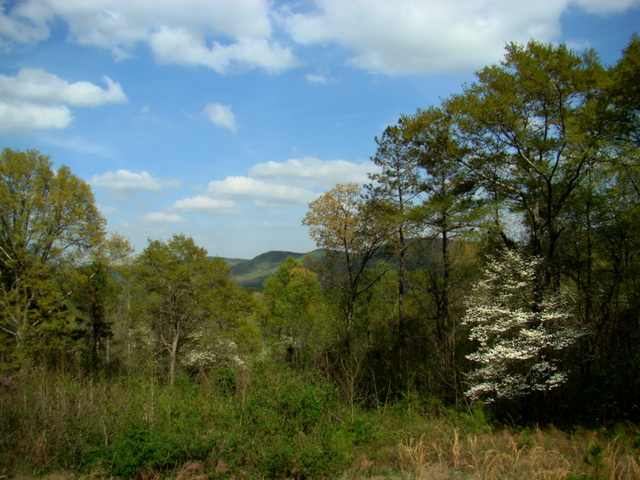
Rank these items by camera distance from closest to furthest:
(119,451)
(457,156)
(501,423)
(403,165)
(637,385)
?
1. (119,451)
2. (637,385)
3. (501,423)
4. (457,156)
5. (403,165)

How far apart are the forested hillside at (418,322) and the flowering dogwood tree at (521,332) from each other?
0.09m

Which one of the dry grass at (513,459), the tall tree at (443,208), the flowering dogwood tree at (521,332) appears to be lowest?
the dry grass at (513,459)

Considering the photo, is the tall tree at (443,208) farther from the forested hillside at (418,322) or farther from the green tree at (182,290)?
the green tree at (182,290)

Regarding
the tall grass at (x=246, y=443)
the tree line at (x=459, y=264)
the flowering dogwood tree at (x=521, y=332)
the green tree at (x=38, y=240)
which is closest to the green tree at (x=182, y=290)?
the tree line at (x=459, y=264)

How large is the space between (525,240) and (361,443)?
12031mm

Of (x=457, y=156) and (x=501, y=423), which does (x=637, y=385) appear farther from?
(x=457, y=156)

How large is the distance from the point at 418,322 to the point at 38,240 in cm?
2368

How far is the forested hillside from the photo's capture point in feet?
27.0

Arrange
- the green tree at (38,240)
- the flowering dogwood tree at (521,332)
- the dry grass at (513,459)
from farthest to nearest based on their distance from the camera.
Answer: the green tree at (38,240)
the flowering dogwood tree at (521,332)
the dry grass at (513,459)

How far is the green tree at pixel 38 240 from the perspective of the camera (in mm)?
21047

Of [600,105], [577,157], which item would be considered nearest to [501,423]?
[577,157]

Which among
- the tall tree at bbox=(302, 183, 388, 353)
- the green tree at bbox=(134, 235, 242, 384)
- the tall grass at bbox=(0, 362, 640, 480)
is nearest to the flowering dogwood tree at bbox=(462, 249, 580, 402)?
the tall grass at bbox=(0, 362, 640, 480)

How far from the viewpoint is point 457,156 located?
15.8 metres

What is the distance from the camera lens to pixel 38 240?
22047 mm
